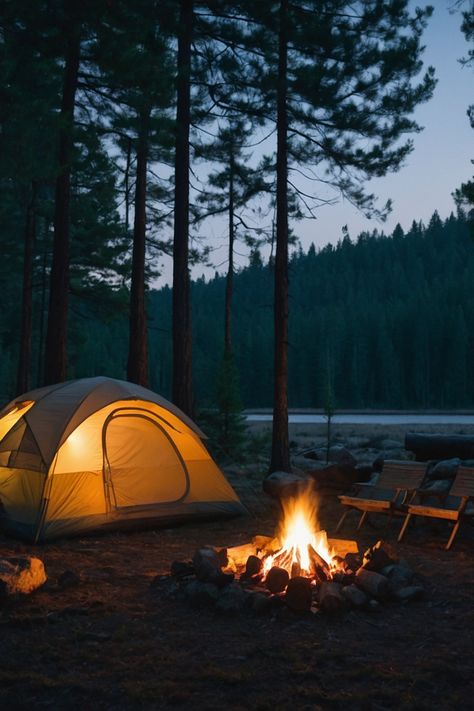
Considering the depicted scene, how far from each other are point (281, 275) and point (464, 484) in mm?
5703

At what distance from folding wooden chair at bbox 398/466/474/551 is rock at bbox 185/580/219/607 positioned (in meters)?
3.42

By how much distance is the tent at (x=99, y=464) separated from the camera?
8.30 metres

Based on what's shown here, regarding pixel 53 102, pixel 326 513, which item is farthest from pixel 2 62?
pixel 326 513

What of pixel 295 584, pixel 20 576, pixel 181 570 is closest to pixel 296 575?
pixel 295 584

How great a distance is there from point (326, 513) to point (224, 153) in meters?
9.13

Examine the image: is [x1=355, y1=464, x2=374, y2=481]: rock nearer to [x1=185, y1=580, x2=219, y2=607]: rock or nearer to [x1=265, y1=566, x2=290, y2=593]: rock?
[x1=265, y1=566, x2=290, y2=593]: rock

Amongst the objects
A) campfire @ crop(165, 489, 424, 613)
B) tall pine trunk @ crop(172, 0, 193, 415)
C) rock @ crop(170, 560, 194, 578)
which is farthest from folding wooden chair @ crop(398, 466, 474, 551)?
tall pine trunk @ crop(172, 0, 193, 415)

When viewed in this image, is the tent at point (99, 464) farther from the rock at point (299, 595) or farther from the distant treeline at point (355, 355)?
the distant treeline at point (355, 355)

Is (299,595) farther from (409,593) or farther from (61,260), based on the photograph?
(61,260)

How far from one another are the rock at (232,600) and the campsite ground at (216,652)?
3.8 inches

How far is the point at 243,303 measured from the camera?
418 ft

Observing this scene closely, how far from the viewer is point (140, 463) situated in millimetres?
9078

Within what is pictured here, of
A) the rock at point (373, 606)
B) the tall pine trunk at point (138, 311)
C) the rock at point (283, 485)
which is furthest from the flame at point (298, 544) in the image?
the tall pine trunk at point (138, 311)

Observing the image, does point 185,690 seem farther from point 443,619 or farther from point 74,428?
point 74,428
